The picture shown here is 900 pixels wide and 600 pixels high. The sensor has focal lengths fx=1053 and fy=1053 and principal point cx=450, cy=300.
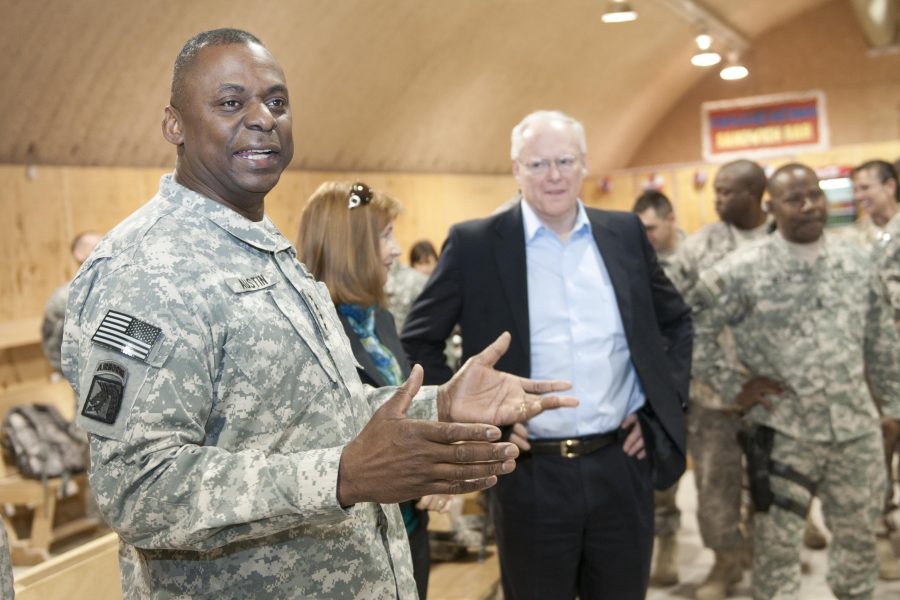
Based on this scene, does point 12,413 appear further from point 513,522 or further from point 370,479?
point 370,479

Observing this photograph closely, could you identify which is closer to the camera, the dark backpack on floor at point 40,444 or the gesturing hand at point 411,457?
the gesturing hand at point 411,457

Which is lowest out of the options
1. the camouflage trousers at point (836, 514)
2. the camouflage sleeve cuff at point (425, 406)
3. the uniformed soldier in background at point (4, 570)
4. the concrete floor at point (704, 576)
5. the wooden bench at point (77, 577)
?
the concrete floor at point (704, 576)

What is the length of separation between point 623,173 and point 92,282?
14.2 metres

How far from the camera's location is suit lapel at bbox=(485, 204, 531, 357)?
3.10 m

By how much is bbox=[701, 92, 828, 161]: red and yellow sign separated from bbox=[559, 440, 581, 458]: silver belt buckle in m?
12.7

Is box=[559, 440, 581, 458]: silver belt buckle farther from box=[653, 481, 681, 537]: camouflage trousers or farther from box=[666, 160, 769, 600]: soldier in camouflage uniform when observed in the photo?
box=[653, 481, 681, 537]: camouflage trousers

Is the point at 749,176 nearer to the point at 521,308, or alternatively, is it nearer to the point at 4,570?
the point at 521,308

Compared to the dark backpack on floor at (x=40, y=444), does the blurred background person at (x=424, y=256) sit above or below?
above

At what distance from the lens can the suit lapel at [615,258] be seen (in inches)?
122

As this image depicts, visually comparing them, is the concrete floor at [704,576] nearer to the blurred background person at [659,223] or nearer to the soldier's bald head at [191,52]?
the blurred background person at [659,223]

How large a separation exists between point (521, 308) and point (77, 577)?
1403mm

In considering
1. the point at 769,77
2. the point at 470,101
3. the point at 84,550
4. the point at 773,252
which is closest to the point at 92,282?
the point at 84,550

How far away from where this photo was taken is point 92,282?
64.6 inches

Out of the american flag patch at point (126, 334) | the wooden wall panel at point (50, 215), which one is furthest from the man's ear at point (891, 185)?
the american flag patch at point (126, 334)
